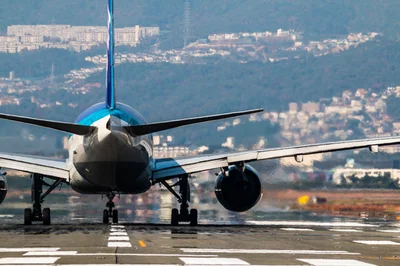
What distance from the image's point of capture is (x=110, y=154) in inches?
1446

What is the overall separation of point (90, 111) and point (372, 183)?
22.0 meters

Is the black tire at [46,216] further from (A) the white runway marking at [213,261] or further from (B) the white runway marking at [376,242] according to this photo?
(A) the white runway marking at [213,261]

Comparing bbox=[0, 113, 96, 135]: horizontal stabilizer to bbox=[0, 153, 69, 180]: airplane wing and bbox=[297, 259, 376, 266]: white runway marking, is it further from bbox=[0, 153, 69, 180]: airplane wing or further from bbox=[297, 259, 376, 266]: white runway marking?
bbox=[297, 259, 376, 266]: white runway marking

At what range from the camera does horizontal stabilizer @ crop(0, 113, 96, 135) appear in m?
33.2

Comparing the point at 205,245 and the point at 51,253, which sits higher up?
the point at 205,245

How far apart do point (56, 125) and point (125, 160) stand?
11.2 ft

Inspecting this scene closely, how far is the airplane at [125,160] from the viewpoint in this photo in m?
36.3

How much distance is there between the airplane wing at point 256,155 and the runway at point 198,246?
9.43 feet

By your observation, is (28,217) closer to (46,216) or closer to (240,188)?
(46,216)

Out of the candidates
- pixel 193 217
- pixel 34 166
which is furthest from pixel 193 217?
pixel 34 166

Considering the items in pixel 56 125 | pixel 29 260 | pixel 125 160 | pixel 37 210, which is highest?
pixel 56 125

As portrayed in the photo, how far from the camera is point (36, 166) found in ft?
132

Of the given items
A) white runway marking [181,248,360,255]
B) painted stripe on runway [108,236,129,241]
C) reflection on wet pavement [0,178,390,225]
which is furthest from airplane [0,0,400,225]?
white runway marking [181,248,360,255]

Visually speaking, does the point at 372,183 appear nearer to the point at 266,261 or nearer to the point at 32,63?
the point at 266,261
